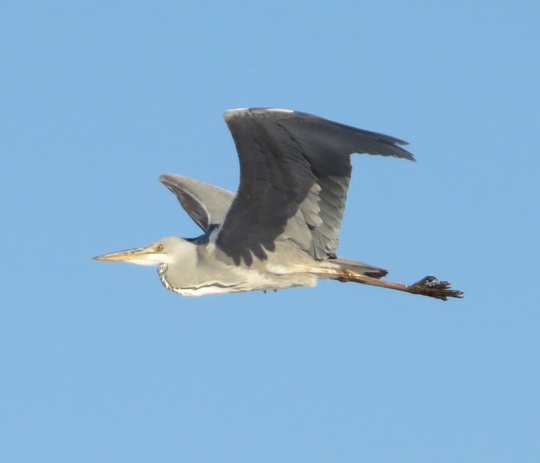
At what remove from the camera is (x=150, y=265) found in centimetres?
1420

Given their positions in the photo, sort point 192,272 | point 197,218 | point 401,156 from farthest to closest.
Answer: point 197,218, point 192,272, point 401,156

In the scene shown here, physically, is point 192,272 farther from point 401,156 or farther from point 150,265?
point 401,156

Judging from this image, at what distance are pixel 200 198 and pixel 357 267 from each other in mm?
2293

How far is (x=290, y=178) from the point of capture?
12.9m

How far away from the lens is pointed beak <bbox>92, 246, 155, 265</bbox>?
46.1 ft

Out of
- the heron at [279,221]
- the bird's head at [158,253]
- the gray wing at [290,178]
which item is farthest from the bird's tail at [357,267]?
the bird's head at [158,253]

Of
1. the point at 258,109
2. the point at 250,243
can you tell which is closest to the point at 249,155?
the point at 258,109

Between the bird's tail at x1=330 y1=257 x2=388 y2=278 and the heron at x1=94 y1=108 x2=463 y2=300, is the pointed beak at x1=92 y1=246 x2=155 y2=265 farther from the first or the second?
the bird's tail at x1=330 y1=257 x2=388 y2=278

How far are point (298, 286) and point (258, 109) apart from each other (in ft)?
8.52

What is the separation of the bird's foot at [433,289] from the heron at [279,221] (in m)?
0.01

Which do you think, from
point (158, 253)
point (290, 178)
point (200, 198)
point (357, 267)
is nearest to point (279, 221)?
point (290, 178)

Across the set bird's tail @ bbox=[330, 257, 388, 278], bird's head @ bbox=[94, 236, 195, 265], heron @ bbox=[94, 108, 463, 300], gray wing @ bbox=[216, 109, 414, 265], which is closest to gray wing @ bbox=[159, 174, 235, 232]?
heron @ bbox=[94, 108, 463, 300]

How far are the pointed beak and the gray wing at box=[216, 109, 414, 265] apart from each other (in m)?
0.81

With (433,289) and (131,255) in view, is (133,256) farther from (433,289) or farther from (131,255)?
Result: (433,289)
